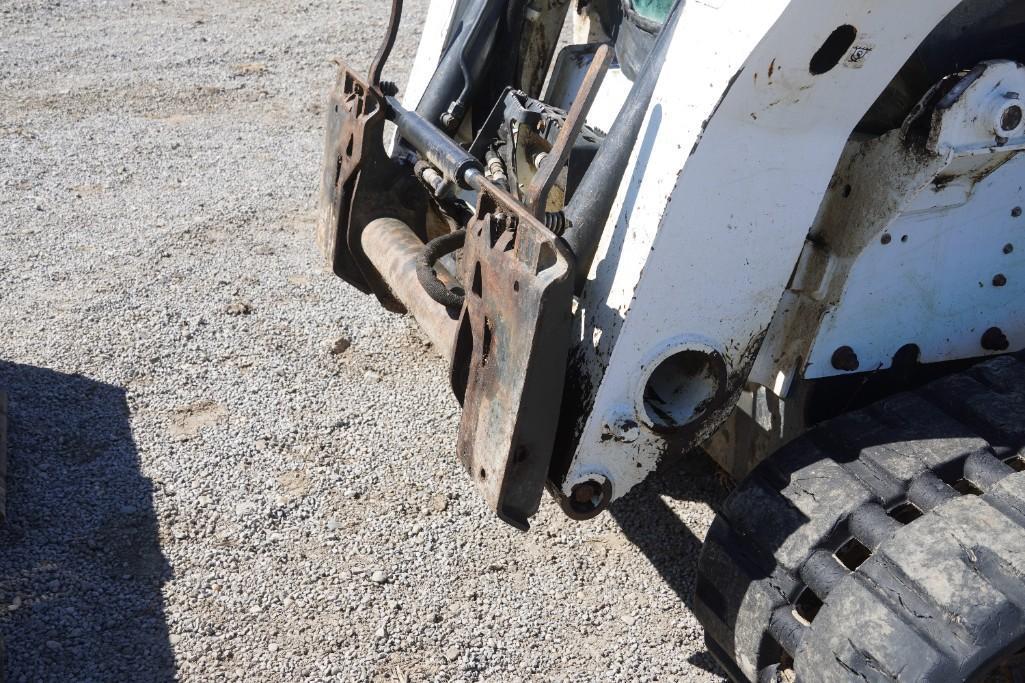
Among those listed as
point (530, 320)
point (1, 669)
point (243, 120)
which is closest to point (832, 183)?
point (530, 320)

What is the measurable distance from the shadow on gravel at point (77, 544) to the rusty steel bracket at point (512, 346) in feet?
3.40

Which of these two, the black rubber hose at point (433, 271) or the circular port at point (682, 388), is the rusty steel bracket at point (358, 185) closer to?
the black rubber hose at point (433, 271)

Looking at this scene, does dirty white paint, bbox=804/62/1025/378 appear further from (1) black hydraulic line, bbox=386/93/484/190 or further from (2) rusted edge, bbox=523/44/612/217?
(1) black hydraulic line, bbox=386/93/484/190

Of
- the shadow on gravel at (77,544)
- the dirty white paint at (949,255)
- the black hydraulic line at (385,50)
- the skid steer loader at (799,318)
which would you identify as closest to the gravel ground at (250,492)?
the shadow on gravel at (77,544)

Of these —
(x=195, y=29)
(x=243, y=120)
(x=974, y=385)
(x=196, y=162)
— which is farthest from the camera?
(x=195, y=29)

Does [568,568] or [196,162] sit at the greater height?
[568,568]

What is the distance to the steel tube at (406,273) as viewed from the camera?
2660 millimetres

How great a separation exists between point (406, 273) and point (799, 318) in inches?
38.6

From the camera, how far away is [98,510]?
322 cm

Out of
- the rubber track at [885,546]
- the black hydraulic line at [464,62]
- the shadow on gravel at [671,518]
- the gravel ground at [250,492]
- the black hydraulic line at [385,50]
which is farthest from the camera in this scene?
the black hydraulic line at [464,62]

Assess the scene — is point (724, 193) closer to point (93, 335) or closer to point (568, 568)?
point (568, 568)

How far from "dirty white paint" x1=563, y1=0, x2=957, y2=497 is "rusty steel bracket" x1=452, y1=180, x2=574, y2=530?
0.11 m

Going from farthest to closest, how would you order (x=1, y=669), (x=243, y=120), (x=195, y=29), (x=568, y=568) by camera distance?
1. (x=195, y=29)
2. (x=243, y=120)
3. (x=568, y=568)
4. (x=1, y=669)

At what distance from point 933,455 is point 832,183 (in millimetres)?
635
